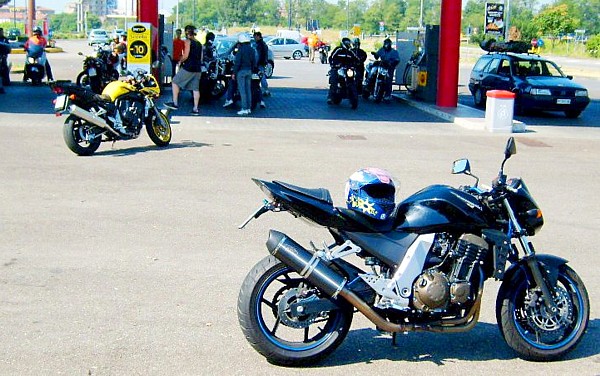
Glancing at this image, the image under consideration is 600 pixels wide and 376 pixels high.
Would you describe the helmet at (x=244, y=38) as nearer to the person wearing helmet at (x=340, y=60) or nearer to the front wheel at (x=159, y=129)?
the person wearing helmet at (x=340, y=60)

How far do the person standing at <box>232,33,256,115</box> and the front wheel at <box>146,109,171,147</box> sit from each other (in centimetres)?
552

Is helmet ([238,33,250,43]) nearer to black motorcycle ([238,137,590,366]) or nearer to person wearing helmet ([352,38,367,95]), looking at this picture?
person wearing helmet ([352,38,367,95])

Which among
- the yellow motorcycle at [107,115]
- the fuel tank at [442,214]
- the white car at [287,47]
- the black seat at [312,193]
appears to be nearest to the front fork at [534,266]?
the fuel tank at [442,214]

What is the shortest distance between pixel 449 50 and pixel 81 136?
39.4 feet

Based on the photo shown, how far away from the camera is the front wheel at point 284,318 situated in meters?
5.41

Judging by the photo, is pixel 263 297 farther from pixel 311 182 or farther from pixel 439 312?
pixel 311 182

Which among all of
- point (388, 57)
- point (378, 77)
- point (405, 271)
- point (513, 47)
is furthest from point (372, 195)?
point (513, 47)

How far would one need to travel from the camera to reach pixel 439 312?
18.3 ft

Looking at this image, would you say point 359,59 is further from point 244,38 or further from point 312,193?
point 312,193

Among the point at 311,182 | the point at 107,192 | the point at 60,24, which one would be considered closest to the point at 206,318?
the point at 107,192

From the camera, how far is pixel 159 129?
14.9 meters

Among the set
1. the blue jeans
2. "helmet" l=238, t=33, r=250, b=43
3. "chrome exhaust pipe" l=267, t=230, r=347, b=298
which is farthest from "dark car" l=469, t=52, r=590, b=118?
"chrome exhaust pipe" l=267, t=230, r=347, b=298

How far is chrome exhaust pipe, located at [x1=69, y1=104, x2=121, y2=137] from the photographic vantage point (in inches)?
533

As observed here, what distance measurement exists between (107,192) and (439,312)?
6.43 metres
